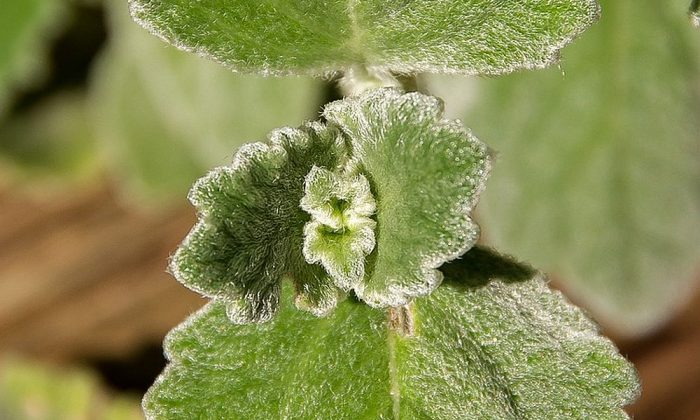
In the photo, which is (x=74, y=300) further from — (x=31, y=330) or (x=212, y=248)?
(x=212, y=248)

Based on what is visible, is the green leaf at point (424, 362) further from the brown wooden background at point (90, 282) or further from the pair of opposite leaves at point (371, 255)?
the brown wooden background at point (90, 282)

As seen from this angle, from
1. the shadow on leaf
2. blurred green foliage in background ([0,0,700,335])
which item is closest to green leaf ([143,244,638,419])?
the shadow on leaf

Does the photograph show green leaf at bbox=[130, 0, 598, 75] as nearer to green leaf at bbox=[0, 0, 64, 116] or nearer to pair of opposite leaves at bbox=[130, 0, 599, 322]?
pair of opposite leaves at bbox=[130, 0, 599, 322]

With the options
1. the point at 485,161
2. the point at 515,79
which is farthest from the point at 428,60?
the point at 515,79

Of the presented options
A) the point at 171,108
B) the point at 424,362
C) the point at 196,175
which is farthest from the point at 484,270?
the point at 196,175

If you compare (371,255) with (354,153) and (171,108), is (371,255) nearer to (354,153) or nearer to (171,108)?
(354,153)

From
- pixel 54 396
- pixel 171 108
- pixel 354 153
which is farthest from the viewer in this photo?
pixel 54 396

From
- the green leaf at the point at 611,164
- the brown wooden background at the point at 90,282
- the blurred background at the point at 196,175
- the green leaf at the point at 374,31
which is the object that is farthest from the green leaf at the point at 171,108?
the green leaf at the point at 374,31
